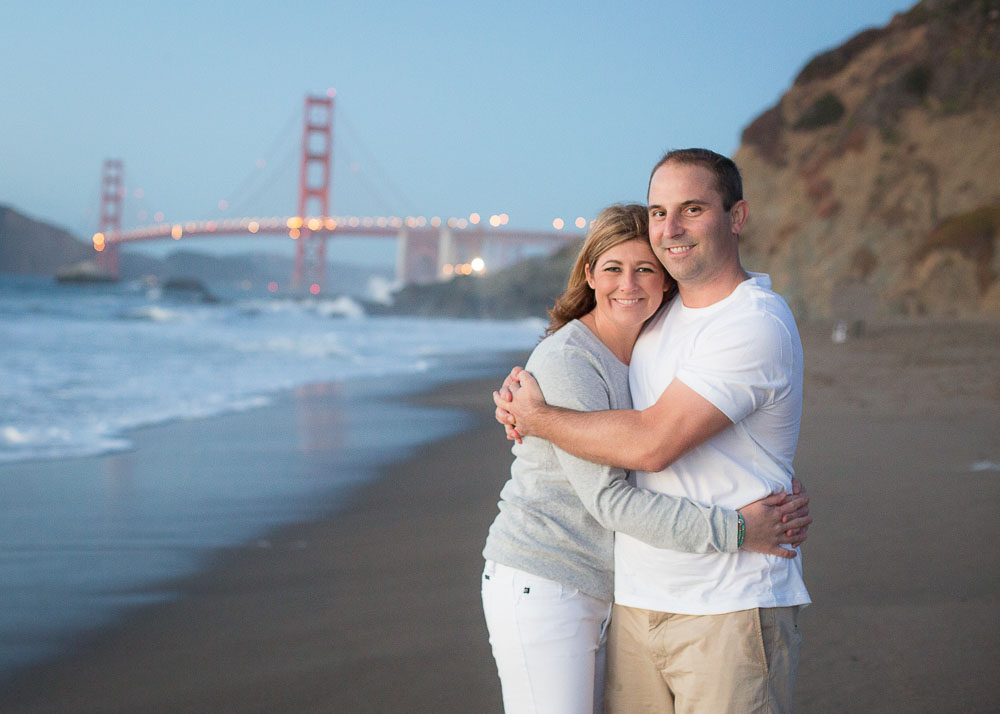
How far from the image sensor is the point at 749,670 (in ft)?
3.76

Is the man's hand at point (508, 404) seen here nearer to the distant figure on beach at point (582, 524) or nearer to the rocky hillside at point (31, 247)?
the distant figure on beach at point (582, 524)

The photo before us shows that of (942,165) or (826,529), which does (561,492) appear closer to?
(826,529)

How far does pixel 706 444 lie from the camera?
3.86 feet

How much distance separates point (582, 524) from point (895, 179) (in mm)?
14143

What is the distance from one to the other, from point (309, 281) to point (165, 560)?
141 ft

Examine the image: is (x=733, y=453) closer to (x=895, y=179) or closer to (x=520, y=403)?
(x=520, y=403)

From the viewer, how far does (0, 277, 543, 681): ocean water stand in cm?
262

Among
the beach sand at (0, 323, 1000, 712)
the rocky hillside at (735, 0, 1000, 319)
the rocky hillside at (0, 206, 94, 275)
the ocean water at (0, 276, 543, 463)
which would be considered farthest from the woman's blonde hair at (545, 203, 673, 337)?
the rocky hillside at (0, 206, 94, 275)

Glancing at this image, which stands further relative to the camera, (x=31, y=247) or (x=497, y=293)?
(x=31, y=247)

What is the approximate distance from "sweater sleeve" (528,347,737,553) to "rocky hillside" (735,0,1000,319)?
1040 centimetres

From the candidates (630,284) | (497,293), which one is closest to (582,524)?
(630,284)

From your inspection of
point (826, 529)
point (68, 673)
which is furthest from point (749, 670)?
point (826, 529)

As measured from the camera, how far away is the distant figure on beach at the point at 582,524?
1150mm

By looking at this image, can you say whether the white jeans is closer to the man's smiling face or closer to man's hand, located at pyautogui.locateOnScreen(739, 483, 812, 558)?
man's hand, located at pyautogui.locateOnScreen(739, 483, 812, 558)
